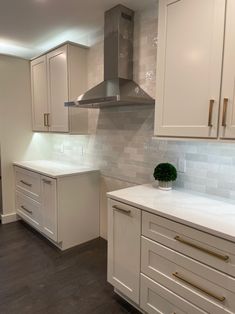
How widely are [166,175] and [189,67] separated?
86cm

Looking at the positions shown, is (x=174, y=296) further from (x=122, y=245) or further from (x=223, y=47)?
(x=223, y=47)

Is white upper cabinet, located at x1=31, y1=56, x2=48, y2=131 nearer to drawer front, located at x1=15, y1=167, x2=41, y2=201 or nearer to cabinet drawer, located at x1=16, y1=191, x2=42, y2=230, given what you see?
drawer front, located at x1=15, y1=167, x2=41, y2=201

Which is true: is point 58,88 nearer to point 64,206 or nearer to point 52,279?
point 64,206

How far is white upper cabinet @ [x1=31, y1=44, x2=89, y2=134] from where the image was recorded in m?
2.75

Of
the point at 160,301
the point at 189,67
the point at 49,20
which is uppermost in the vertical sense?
the point at 49,20

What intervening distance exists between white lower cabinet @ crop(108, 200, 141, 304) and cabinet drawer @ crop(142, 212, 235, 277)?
11 cm

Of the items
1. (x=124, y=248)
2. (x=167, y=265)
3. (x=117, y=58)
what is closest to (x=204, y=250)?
(x=167, y=265)

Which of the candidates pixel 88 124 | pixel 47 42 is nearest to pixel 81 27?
pixel 47 42

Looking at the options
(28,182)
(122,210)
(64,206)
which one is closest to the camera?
(122,210)

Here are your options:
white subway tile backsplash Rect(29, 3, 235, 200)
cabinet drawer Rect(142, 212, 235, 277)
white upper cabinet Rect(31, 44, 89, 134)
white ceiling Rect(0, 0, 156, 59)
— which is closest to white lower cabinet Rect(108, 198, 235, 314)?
cabinet drawer Rect(142, 212, 235, 277)

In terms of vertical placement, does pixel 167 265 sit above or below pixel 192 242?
below

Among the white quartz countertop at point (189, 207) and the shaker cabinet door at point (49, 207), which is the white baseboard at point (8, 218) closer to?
the shaker cabinet door at point (49, 207)

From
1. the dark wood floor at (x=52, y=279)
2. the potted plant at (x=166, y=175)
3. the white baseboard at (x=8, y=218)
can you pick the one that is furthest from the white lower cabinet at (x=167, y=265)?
the white baseboard at (x=8, y=218)

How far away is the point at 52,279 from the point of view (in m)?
2.19
